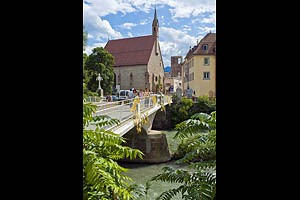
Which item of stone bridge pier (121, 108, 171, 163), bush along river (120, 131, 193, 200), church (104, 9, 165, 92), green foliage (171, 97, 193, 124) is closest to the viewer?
bush along river (120, 131, 193, 200)

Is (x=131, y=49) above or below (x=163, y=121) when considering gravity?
above

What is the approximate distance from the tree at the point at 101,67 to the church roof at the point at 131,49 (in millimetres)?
13040

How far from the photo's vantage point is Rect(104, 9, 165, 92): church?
48.0 metres

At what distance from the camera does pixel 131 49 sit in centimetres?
5394

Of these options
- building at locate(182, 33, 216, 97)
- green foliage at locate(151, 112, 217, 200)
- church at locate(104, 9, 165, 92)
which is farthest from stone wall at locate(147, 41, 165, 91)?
green foliage at locate(151, 112, 217, 200)

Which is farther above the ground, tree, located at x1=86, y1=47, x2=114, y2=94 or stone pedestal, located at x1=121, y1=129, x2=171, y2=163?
tree, located at x1=86, y1=47, x2=114, y2=94

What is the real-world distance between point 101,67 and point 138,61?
49.8ft

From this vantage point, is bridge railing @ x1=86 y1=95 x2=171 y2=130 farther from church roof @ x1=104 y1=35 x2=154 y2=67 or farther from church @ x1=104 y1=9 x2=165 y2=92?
church roof @ x1=104 y1=35 x2=154 y2=67

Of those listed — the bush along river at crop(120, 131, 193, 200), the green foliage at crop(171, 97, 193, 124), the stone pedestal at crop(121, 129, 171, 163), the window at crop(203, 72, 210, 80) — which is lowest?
the bush along river at crop(120, 131, 193, 200)

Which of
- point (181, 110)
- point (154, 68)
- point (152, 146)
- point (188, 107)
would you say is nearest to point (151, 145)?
point (152, 146)

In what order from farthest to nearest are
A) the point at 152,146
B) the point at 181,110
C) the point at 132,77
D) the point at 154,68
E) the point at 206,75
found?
the point at 154,68 < the point at 132,77 < the point at 206,75 < the point at 181,110 < the point at 152,146

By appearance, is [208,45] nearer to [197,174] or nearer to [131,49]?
[131,49]

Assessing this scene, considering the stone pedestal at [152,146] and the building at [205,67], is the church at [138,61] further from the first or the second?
the stone pedestal at [152,146]
